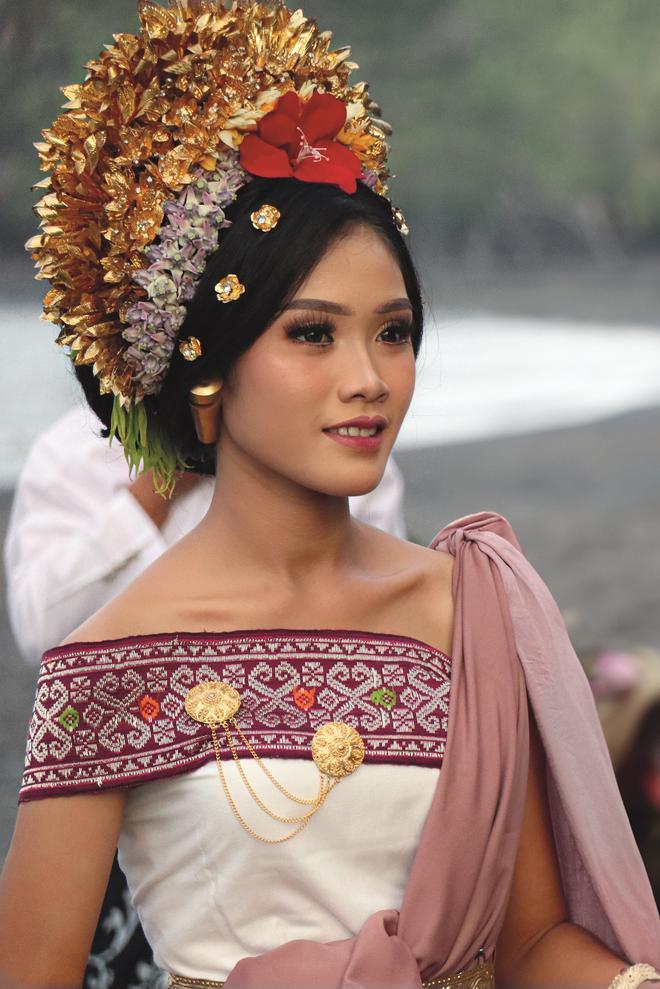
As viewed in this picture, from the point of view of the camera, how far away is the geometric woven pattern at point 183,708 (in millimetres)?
1627

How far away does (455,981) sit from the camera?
167 cm

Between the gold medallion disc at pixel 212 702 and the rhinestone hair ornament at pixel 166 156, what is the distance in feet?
1.17

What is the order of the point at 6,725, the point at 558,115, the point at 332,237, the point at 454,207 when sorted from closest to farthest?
the point at 332,237 → the point at 6,725 → the point at 454,207 → the point at 558,115

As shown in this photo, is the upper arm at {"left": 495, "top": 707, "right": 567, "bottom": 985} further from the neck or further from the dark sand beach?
the dark sand beach

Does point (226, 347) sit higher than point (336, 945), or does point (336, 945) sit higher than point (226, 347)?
point (226, 347)

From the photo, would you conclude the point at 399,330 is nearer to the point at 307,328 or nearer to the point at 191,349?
the point at 307,328

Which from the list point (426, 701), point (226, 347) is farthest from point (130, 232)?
point (426, 701)

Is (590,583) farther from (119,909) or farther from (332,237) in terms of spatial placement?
(332,237)

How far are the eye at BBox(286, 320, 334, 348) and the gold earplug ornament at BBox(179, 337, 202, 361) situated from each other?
120 millimetres

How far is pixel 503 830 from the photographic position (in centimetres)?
167

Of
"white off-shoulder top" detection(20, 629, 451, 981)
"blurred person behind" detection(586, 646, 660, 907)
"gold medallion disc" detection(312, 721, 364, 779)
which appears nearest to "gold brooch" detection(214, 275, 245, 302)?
"white off-shoulder top" detection(20, 629, 451, 981)

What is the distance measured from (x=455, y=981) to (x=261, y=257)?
816 millimetres

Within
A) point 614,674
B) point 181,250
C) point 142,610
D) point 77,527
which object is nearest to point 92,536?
point 77,527

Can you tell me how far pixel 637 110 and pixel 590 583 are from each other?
2.12 metres
